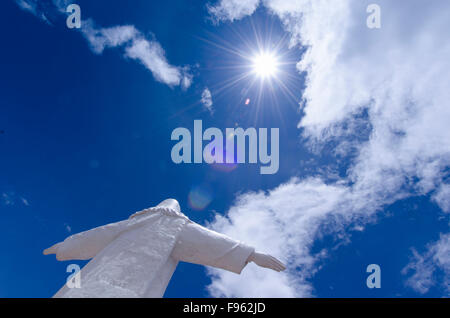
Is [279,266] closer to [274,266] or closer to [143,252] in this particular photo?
[274,266]

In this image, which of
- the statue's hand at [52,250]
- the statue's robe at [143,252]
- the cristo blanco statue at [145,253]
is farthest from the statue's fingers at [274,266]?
the statue's hand at [52,250]

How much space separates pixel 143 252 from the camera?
628cm

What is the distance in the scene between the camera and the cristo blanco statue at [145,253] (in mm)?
5426

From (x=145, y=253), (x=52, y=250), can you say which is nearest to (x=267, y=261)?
(x=145, y=253)

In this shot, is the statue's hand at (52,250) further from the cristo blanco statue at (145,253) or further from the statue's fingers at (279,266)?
the statue's fingers at (279,266)

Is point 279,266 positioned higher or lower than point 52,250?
lower

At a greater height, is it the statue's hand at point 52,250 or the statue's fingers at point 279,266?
the statue's hand at point 52,250

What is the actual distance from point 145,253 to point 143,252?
0.06m

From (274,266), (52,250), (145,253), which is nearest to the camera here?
(145,253)

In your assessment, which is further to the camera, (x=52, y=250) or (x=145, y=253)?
(x=52, y=250)

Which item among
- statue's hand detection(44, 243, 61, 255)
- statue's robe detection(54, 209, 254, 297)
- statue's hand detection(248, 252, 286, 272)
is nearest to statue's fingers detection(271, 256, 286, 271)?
statue's hand detection(248, 252, 286, 272)


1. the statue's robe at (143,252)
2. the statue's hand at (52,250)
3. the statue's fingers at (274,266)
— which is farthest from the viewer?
the statue's hand at (52,250)

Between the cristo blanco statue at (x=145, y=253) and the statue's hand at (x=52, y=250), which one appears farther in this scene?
the statue's hand at (x=52, y=250)
